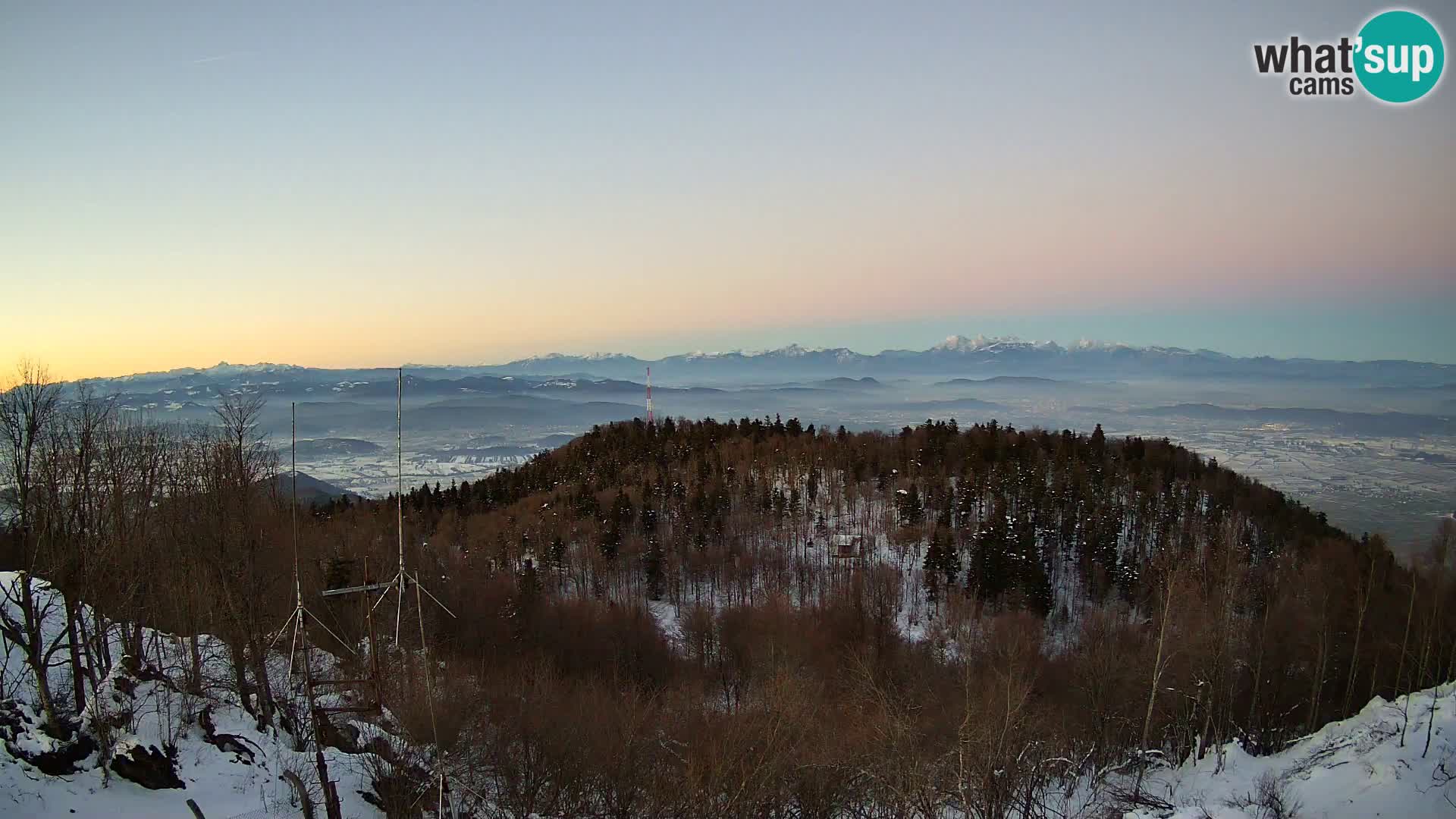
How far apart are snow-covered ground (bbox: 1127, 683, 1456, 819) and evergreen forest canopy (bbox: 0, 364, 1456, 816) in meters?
2.65

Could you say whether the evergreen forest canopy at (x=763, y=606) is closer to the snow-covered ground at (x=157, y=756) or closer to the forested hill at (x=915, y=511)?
the forested hill at (x=915, y=511)

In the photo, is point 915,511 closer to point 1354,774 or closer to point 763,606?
point 763,606

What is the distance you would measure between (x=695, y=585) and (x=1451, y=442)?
18525 cm

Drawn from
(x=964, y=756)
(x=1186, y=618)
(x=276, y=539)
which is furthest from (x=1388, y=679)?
(x=276, y=539)

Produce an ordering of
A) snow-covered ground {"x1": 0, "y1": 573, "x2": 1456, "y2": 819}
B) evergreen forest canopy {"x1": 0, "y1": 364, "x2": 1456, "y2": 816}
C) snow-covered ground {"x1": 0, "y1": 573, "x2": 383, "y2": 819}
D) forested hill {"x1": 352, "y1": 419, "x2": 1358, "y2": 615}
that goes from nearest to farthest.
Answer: snow-covered ground {"x1": 0, "y1": 573, "x2": 383, "y2": 819} → snow-covered ground {"x1": 0, "y1": 573, "x2": 1456, "y2": 819} → evergreen forest canopy {"x1": 0, "y1": 364, "x2": 1456, "y2": 816} → forested hill {"x1": 352, "y1": 419, "x2": 1358, "y2": 615}

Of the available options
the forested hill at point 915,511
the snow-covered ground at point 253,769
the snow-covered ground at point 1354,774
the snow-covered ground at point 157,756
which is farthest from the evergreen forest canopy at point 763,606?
the snow-covered ground at point 1354,774

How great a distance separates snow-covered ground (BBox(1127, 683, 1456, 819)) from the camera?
18.9 m

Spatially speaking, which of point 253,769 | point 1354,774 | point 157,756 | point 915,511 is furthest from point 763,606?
point 157,756

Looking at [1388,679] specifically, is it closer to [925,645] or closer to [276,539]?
[925,645]

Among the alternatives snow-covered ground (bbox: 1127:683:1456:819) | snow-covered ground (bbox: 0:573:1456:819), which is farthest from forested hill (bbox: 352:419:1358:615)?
snow-covered ground (bbox: 0:573:1456:819)

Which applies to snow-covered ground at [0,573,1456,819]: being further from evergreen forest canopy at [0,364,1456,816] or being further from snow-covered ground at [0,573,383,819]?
evergreen forest canopy at [0,364,1456,816]

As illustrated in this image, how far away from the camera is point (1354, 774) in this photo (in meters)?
21.1

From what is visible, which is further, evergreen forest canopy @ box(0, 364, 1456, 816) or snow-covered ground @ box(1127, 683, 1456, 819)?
evergreen forest canopy @ box(0, 364, 1456, 816)

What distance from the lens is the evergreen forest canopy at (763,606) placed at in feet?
71.6
